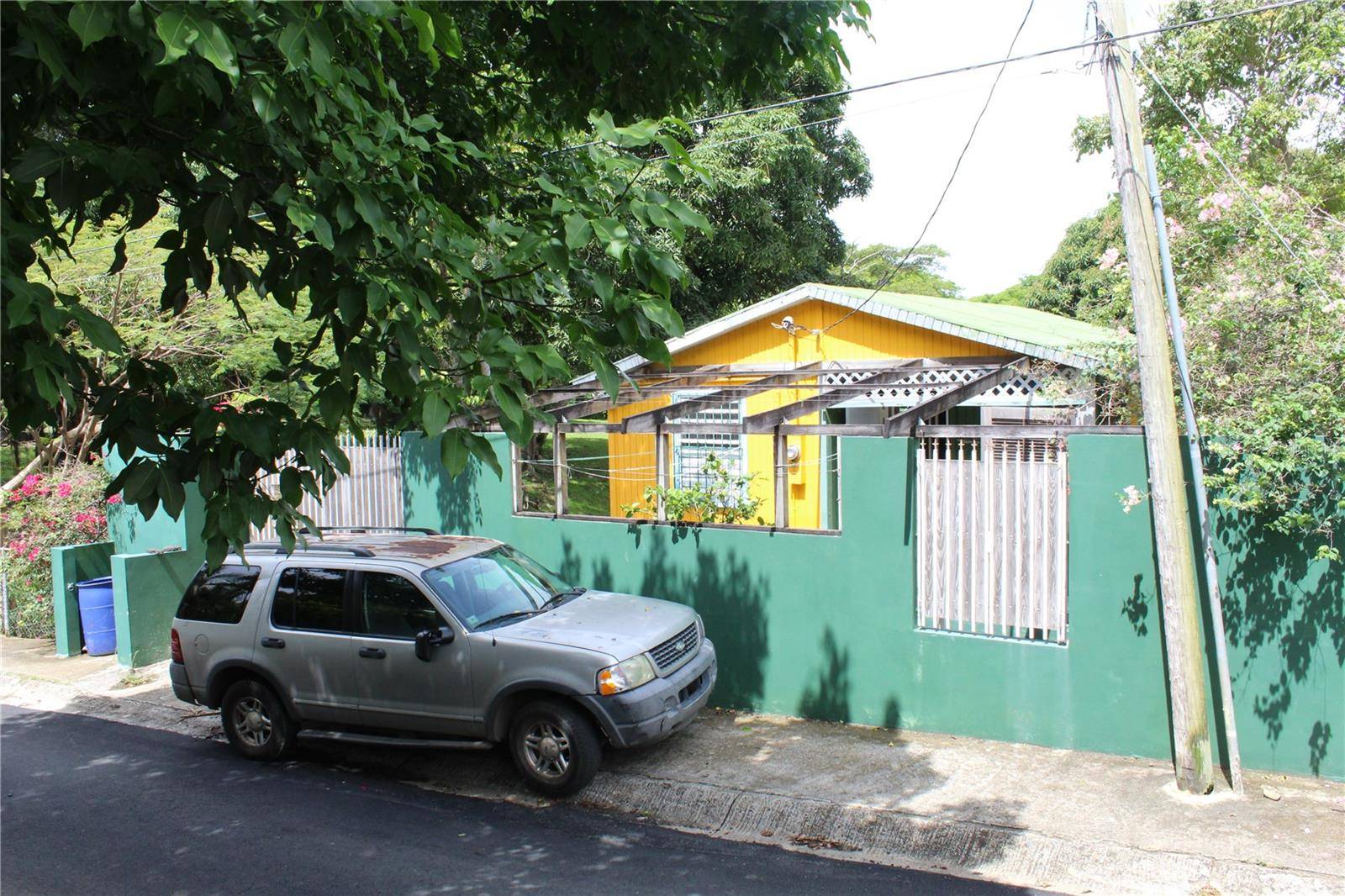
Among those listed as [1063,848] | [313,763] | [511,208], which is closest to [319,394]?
[511,208]

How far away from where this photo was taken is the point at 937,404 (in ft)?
26.1

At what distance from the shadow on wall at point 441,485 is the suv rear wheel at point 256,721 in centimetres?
282

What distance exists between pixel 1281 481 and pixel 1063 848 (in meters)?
2.65

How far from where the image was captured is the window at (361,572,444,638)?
7.25 m

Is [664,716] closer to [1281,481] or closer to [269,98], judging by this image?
[1281,481]

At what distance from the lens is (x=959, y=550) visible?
7652 millimetres

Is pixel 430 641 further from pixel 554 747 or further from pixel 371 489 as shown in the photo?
pixel 371 489

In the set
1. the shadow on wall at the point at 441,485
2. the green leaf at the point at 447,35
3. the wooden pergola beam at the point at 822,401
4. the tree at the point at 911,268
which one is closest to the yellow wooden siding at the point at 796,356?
the wooden pergola beam at the point at 822,401

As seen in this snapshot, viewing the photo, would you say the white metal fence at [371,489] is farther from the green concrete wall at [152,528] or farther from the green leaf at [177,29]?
the green leaf at [177,29]

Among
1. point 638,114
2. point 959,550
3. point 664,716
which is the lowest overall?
point 664,716

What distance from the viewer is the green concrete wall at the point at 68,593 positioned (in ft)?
37.1

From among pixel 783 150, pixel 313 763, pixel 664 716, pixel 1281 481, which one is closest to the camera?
pixel 1281 481

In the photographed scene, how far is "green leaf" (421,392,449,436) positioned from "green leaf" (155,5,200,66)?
1.28 m

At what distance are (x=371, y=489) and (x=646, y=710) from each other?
575cm
